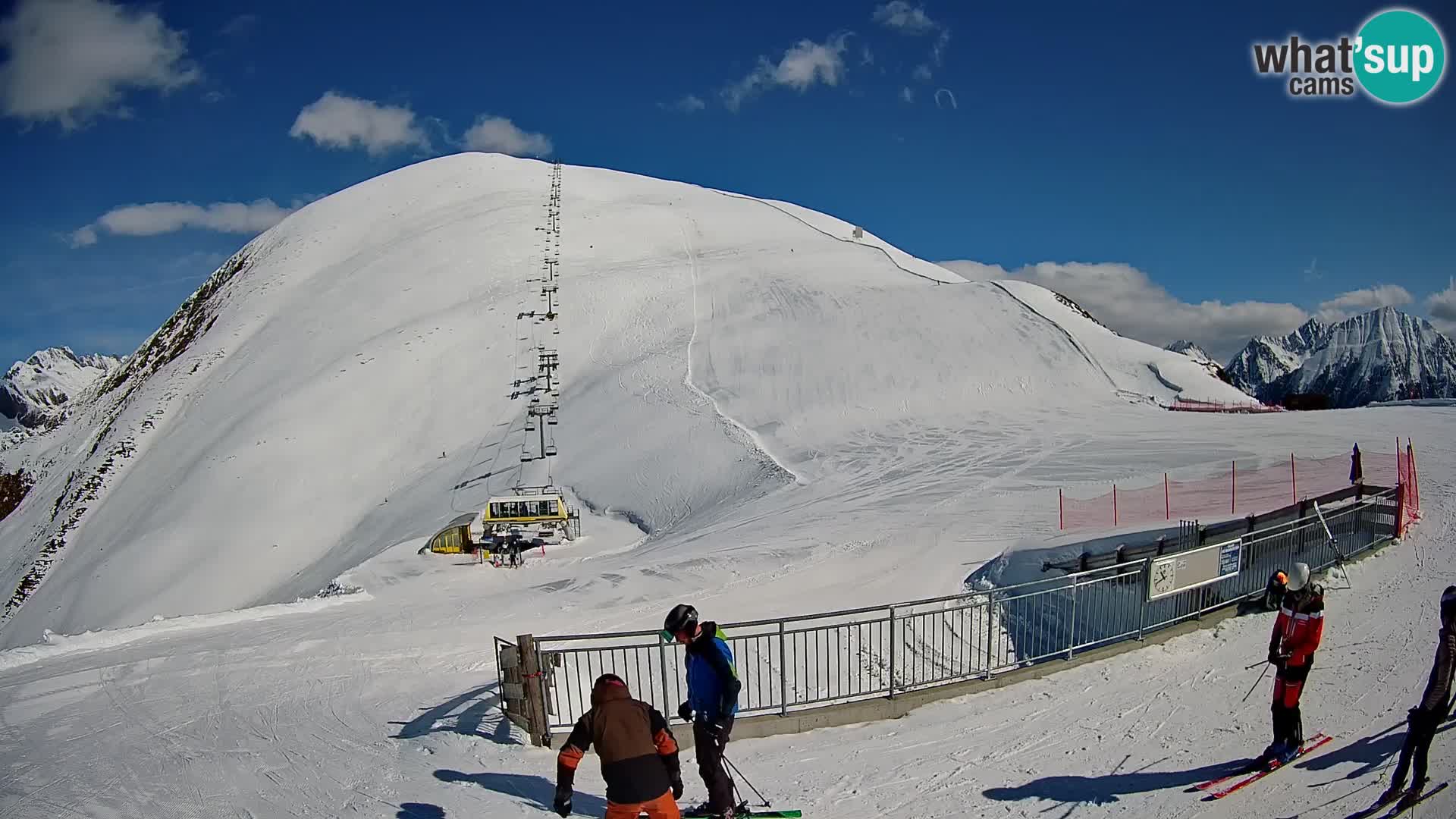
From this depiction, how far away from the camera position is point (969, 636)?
37.2 ft

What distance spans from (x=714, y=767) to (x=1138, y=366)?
4086 cm

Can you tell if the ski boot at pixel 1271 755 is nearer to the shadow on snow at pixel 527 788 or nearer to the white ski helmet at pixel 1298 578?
the white ski helmet at pixel 1298 578

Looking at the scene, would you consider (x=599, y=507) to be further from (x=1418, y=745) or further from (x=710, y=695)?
(x=1418, y=745)

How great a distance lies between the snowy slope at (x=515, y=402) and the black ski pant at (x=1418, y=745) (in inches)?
483

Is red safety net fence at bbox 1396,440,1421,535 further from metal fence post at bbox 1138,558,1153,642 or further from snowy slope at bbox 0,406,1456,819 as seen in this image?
metal fence post at bbox 1138,558,1153,642

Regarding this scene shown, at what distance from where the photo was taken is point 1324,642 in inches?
446

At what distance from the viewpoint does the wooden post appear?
957cm

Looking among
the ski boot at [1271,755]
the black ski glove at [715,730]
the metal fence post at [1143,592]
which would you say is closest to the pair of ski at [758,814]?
the black ski glove at [715,730]

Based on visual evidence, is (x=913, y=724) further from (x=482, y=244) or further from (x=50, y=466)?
(x=50, y=466)

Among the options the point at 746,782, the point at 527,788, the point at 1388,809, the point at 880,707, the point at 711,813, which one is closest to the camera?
the point at 1388,809

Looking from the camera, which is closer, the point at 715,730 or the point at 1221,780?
the point at 715,730

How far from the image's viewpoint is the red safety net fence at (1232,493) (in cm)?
2120

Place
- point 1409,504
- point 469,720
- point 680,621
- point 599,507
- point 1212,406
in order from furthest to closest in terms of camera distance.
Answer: point 1212,406 < point 599,507 < point 1409,504 < point 469,720 < point 680,621

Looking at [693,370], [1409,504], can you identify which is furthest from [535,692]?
[693,370]
